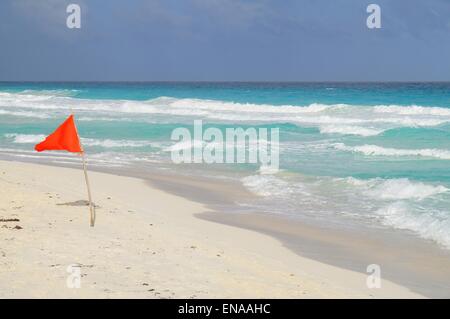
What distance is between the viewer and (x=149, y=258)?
7.29 m

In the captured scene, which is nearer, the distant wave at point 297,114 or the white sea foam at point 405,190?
the white sea foam at point 405,190

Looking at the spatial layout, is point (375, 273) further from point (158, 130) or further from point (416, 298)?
point (158, 130)

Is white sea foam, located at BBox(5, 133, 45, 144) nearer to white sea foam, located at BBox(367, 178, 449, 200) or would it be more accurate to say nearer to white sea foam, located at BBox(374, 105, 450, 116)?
white sea foam, located at BBox(367, 178, 449, 200)

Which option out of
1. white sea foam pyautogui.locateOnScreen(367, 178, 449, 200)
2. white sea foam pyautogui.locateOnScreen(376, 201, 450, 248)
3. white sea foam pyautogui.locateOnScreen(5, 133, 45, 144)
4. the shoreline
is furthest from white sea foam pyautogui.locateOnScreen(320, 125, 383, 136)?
the shoreline

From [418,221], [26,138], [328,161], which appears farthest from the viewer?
[26,138]

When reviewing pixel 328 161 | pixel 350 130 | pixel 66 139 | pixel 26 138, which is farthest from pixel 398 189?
pixel 26 138

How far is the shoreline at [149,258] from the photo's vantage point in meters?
6.22

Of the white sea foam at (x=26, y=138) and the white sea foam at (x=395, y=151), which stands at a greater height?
the white sea foam at (x=26, y=138)

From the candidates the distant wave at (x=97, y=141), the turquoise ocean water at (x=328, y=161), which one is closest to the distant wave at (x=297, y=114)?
the turquoise ocean water at (x=328, y=161)

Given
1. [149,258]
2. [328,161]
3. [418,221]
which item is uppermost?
[328,161]

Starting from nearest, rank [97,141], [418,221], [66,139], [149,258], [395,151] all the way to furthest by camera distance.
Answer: [149,258] → [66,139] → [418,221] → [395,151] → [97,141]

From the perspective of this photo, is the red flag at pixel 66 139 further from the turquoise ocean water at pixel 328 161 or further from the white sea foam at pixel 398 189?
the white sea foam at pixel 398 189

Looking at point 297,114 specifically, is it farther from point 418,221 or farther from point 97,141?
point 418,221

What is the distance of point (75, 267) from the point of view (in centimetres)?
674
